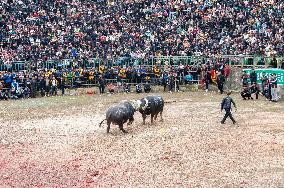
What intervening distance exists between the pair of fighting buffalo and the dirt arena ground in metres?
0.53

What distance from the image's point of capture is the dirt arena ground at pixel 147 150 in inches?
608

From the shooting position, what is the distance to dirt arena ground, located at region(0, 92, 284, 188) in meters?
15.4

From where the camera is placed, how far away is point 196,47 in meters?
41.6

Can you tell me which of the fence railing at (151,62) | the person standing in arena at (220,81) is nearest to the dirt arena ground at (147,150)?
the person standing in arena at (220,81)

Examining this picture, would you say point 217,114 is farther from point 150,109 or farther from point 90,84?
point 90,84

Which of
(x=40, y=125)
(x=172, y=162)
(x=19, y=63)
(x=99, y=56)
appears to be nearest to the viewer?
(x=172, y=162)

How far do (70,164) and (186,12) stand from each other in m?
30.4

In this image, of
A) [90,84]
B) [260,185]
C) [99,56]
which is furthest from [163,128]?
[99,56]

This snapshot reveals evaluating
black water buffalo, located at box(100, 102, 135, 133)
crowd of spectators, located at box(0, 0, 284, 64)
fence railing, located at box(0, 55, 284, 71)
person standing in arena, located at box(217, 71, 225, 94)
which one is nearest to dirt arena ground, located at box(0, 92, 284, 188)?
black water buffalo, located at box(100, 102, 135, 133)

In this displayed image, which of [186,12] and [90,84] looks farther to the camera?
[186,12]

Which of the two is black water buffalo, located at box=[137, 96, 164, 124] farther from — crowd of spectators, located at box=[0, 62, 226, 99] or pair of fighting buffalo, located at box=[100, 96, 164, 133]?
crowd of spectators, located at box=[0, 62, 226, 99]

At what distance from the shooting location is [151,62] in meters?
38.4

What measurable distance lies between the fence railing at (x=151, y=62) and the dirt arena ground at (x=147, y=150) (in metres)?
8.16

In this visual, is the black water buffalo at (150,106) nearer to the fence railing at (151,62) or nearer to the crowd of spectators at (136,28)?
the fence railing at (151,62)
